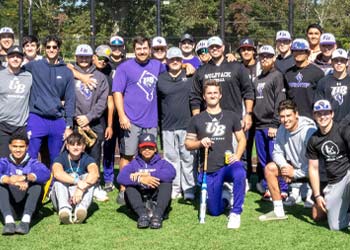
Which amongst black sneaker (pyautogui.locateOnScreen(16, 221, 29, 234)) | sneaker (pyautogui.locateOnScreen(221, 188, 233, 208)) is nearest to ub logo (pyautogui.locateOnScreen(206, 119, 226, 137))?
sneaker (pyautogui.locateOnScreen(221, 188, 233, 208))

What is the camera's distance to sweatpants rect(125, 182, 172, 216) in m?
7.14

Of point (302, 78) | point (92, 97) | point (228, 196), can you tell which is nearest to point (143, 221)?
point (228, 196)

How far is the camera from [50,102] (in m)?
7.94

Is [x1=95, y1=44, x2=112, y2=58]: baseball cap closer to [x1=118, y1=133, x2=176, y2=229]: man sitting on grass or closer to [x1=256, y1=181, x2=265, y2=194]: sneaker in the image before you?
[x1=118, y1=133, x2=176, y2=229]: man sitting on grass

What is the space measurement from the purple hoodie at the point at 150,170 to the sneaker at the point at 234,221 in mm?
938

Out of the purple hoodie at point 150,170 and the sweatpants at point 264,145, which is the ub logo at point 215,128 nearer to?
the purple hoodie at point 150,170

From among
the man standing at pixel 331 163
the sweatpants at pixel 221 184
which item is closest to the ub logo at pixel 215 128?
the sweatpants at pixel 221 184

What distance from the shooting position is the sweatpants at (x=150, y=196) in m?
→ 7.14

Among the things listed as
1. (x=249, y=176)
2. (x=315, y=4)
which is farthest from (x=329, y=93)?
(x=315, y=4)

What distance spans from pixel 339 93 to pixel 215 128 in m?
1.68

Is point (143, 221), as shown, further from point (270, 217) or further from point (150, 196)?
point (270, 217)

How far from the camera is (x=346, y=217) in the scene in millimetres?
6824

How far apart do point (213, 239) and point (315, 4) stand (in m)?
37.4

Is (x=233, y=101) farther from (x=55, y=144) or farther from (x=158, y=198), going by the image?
(x=55, y=144)
